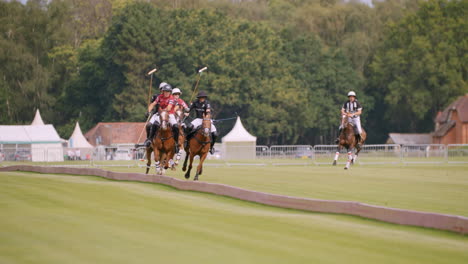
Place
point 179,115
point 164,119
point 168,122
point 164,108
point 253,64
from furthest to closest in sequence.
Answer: point 253,64 → point 179,115 → point 164,108 → point 168,122 → point 164,119

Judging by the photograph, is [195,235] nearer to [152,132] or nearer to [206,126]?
[206,126]

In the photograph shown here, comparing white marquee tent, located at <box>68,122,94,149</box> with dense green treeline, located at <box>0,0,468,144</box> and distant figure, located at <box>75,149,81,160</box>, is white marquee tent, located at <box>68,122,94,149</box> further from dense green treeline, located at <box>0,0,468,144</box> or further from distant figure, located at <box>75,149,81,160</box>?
distant figure, located at <box>75,149,81,160</box>

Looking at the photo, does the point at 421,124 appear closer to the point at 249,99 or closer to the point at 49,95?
the point at 249,99

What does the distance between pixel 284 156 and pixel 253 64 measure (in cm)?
4616

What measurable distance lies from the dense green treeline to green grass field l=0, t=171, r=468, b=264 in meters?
72.1

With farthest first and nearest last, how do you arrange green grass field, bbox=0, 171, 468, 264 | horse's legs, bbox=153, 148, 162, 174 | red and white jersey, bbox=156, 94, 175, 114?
red and white jersey, bbox=156, 94, 175, 114, horse's legs, bbox=153, 148, 162, 174, green grass field, bbox=0, 171, 468, 264

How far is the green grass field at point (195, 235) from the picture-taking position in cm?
927

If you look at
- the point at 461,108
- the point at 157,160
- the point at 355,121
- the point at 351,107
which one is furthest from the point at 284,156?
the point at 461,108

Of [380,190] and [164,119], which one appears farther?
[164,119]

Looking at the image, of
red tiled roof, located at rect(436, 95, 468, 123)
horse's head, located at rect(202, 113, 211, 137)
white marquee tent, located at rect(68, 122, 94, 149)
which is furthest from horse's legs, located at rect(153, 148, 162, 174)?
red tiled roof, located at rect(436, 95, 468, 123)

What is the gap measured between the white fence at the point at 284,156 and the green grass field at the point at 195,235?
1176 inches

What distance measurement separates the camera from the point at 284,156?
48156 millimetres

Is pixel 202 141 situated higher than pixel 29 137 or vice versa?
pixel 29 137

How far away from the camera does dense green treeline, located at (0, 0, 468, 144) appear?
297 feet
